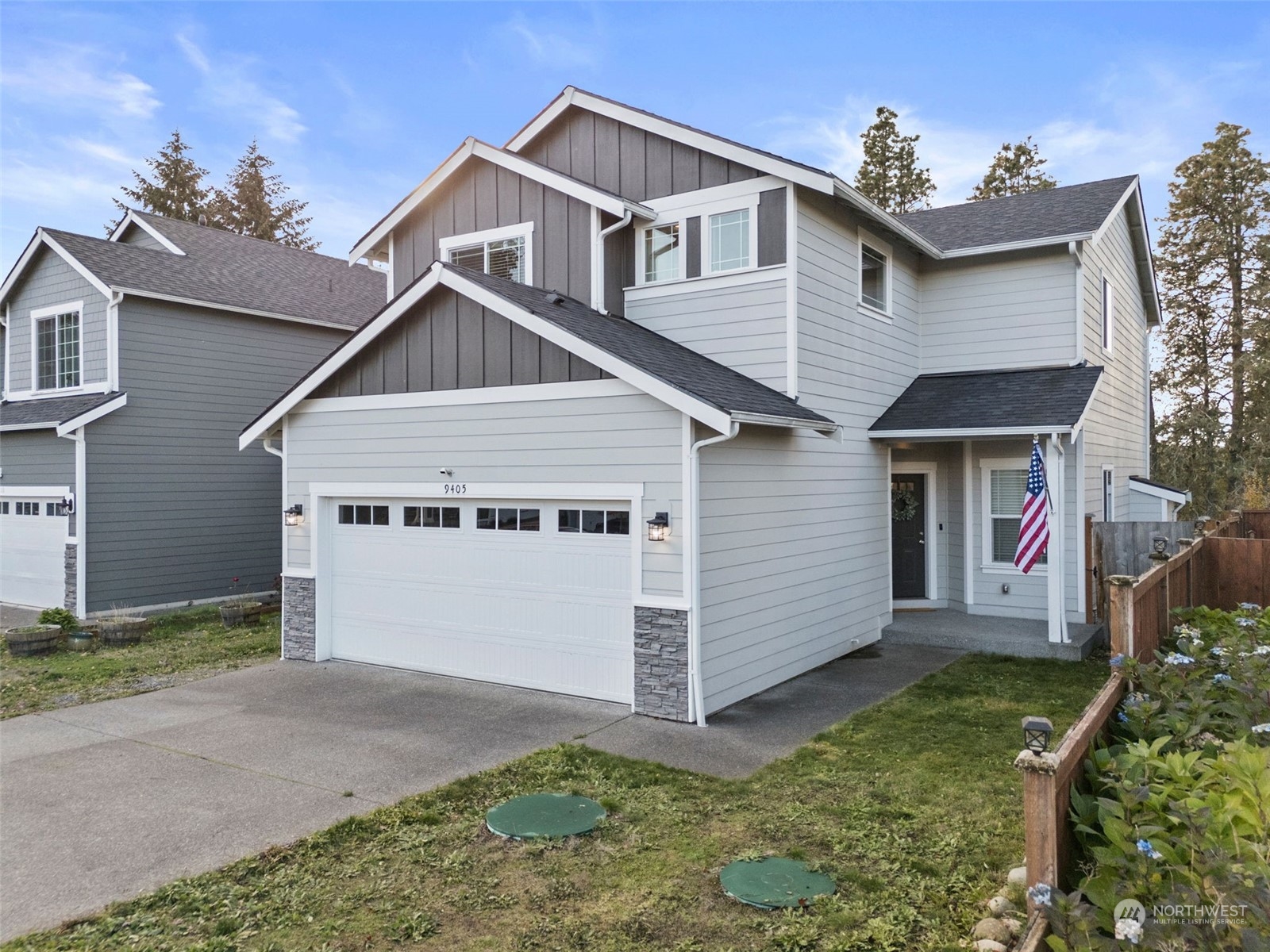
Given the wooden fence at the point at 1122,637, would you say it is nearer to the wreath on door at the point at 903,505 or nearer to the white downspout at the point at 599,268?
the wreath on door at the point at 903,505

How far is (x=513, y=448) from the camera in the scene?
888 cm

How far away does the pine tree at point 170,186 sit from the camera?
1296 inches

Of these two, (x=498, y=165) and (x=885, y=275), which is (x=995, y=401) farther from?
(x=498, y=165)

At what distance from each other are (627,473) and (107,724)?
5.39m

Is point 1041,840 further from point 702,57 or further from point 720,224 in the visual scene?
point 702,57

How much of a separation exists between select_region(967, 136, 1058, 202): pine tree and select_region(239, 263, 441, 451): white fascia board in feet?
79.4

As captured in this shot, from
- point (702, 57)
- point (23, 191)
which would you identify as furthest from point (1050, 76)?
point (23, 191)

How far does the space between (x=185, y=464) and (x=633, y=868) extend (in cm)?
1263

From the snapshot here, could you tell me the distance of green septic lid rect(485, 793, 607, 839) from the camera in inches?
208

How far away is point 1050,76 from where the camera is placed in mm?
16188

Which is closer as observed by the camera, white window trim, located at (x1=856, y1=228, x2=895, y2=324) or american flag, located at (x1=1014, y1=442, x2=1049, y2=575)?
american flag, located at (x1=1014, y1=442, x2=1049, y2=575)

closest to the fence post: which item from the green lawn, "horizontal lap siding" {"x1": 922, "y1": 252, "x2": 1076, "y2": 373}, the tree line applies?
the green lawn

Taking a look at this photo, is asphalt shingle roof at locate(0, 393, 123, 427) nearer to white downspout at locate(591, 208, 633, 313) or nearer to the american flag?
white downspout at locate(591, 208, 633, 313)

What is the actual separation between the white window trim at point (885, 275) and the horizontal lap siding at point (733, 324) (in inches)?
71.3
